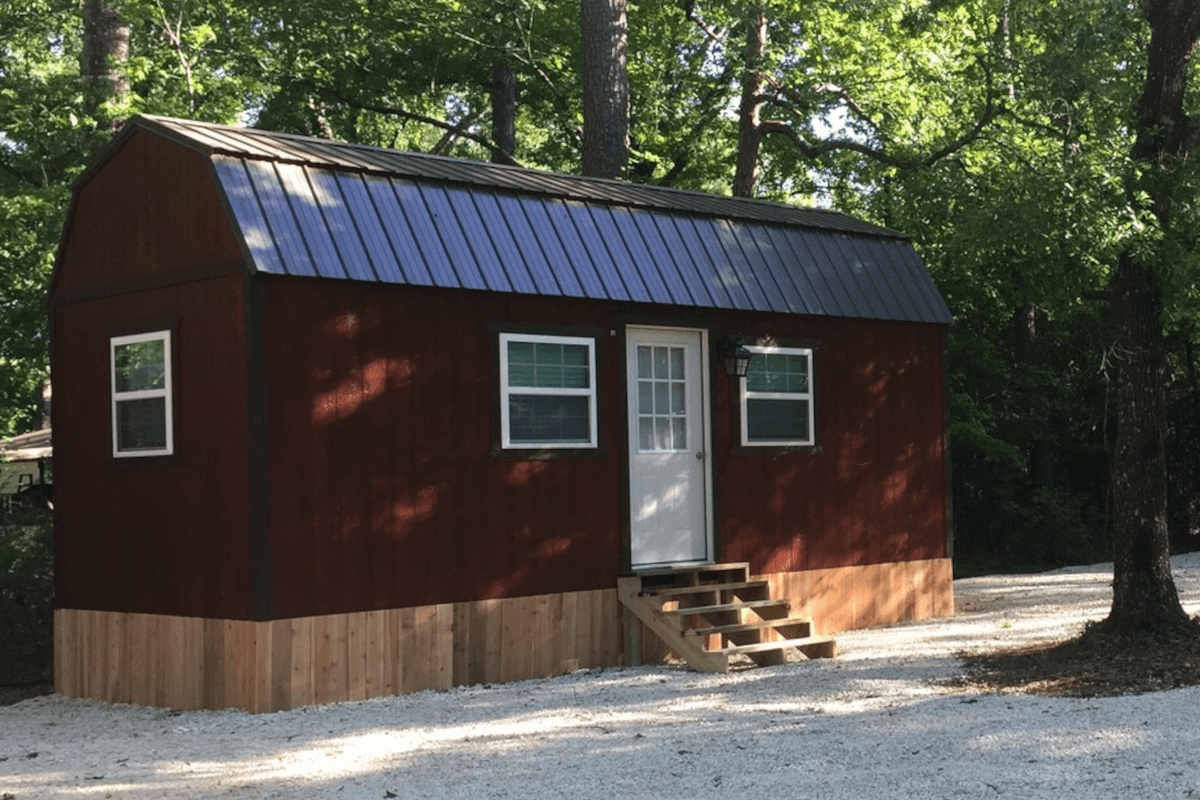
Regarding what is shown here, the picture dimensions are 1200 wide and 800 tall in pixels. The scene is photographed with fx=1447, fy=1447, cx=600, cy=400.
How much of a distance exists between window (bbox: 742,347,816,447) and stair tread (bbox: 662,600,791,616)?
1.38 meters

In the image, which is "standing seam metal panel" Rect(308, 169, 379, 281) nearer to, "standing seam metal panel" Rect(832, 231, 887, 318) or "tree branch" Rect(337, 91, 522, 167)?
"standing seam metal panel" Rect(832, 231, 887, 318)

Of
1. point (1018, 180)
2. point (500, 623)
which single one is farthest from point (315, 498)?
point (1018, 180)

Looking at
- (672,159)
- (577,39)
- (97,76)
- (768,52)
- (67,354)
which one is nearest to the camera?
(67,354)

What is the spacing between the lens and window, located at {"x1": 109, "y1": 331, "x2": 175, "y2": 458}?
32.3ft

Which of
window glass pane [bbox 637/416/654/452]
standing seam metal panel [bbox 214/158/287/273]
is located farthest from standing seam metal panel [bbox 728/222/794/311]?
standing seam metal panel [bbox 214/158/287/273]

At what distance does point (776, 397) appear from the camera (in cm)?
1220

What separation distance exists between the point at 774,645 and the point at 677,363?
2.39 metres

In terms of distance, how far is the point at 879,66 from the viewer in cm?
2020

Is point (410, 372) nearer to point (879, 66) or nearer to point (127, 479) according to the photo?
point (127, 479)

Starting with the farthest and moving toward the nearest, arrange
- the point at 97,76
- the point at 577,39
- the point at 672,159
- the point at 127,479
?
1. the point at 672,159
2. the point at 577,39
3. the point at 97,76
4. the point at 127,479

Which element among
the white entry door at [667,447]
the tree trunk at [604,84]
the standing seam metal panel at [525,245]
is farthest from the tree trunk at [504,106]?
the standing seam metal panel at [525,245]

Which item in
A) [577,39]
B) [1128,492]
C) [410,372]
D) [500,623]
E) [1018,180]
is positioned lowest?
[500,623]

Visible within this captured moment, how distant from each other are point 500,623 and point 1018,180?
195 inches

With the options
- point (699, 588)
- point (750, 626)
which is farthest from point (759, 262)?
point (750, 626)
